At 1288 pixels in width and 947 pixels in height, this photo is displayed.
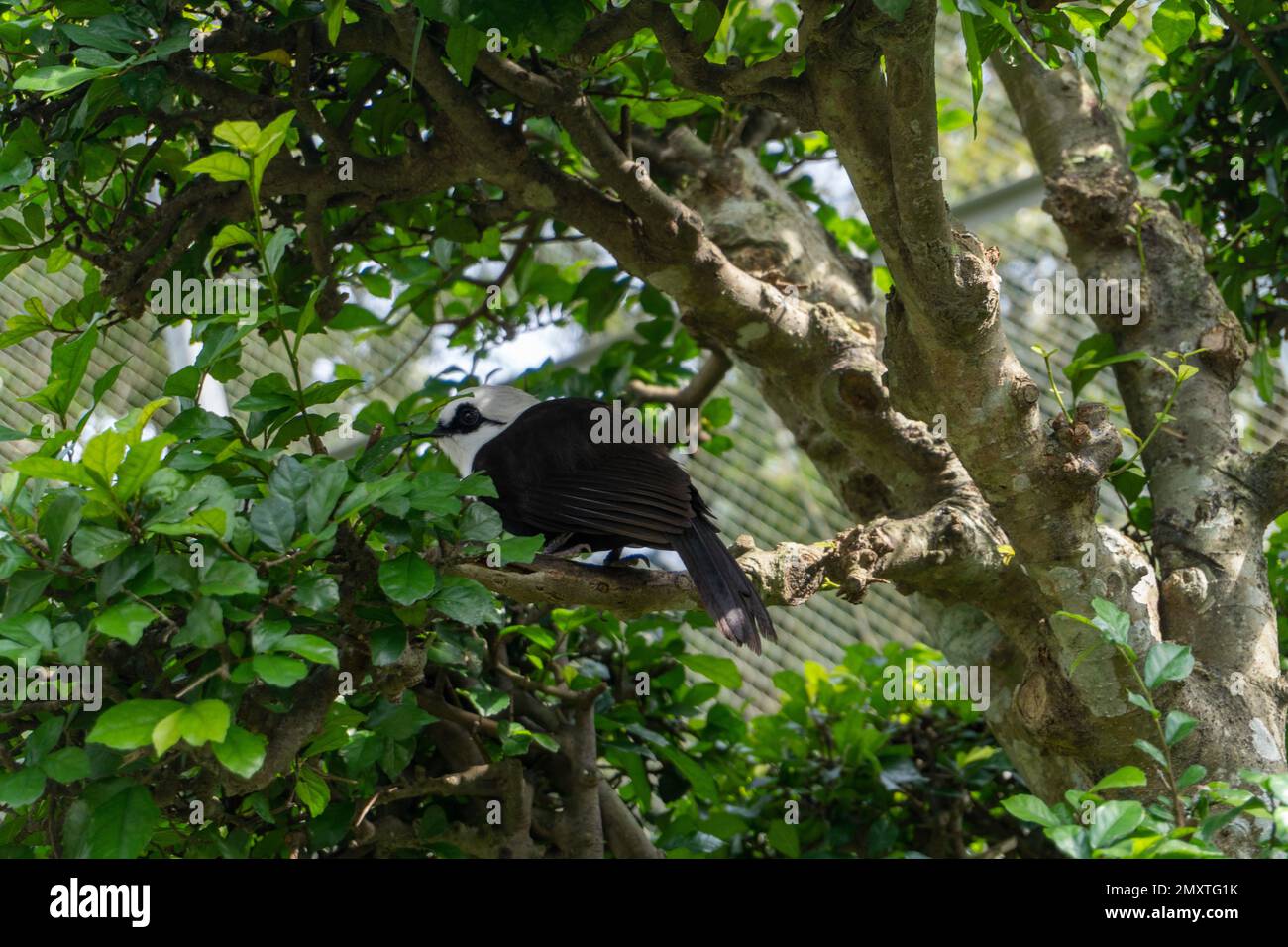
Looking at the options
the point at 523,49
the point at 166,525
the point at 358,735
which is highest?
the point at 523,49

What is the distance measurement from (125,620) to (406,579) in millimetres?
329

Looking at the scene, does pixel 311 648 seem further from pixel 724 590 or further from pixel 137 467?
pixel 724 590

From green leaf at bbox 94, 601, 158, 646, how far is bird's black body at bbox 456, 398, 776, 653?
924 mm

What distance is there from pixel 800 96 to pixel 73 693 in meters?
1.24

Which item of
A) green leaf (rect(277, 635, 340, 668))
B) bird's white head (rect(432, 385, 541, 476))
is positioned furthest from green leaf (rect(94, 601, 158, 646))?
bird's white head (rect(432, 385, 541, 476))

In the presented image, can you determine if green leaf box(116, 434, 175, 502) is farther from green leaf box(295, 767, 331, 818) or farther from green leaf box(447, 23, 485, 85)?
green leaf box(447, 23, 485, 85)

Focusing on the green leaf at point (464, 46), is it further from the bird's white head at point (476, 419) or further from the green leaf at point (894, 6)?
the bird's white head at point (476, 419)

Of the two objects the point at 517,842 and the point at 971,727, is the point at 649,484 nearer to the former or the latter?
the point at 517,842

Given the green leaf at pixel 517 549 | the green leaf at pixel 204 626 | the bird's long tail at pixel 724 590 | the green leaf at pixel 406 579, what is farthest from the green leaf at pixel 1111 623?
the green leaf at pixel 204 626

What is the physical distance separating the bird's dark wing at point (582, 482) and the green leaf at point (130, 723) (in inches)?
39.2

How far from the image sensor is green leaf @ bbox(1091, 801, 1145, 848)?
1.29m

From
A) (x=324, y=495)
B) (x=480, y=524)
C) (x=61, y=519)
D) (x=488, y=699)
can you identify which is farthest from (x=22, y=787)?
(x=488, y=699)

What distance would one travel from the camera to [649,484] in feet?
7.36
